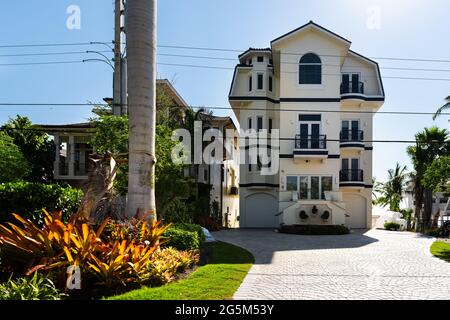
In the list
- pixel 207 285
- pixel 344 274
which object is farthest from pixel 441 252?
pixel 207 285

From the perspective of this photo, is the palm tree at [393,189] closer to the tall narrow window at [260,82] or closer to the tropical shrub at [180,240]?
the tall narrow window at [260,82]

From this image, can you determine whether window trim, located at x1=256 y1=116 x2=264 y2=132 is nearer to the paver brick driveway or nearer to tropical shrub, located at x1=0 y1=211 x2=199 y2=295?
the paver brick driveway

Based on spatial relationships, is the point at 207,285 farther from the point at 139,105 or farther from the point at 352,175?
the point at 352,175

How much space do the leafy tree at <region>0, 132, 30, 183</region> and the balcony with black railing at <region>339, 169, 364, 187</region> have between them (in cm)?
2119

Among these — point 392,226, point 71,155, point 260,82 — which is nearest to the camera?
point 71,155

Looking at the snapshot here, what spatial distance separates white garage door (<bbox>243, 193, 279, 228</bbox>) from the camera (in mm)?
31406

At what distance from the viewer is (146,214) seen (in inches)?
405

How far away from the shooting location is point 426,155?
34312 millimetres

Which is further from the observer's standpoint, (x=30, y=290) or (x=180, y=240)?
(x=180, y=240)

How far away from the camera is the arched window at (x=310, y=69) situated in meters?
28.9

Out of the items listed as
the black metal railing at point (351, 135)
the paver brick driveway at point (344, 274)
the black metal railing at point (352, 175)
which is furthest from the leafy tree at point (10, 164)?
the black metal railing at point (351, 135)

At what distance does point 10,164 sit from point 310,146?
61.1 ft

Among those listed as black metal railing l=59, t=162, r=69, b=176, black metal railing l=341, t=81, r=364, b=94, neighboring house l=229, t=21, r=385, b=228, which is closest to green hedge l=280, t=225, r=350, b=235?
neighboring house l=229, t=21, r=385, b=228

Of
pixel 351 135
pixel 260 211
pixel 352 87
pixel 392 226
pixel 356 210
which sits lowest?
pixel 392 226
